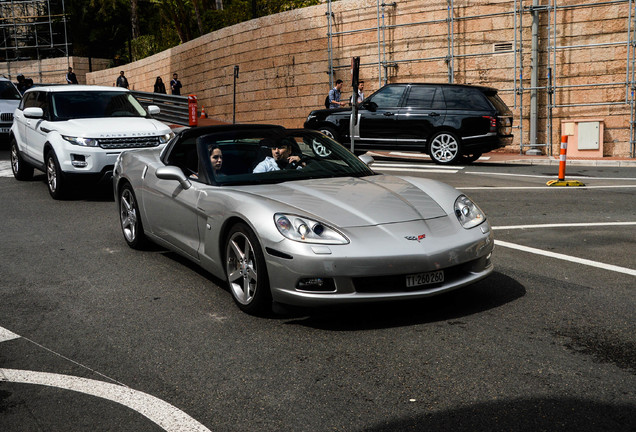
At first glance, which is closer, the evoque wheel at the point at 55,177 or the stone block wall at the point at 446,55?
the evoque wheel at the point at 55,177

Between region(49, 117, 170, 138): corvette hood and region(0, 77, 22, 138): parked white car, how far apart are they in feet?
33.6

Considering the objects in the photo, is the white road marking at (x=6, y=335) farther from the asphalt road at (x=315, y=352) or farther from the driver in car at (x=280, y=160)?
the driver in car at (x=280, y=160)

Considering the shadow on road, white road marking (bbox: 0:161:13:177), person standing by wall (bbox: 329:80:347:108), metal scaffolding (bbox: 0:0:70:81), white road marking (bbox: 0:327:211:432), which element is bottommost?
the shadow on road

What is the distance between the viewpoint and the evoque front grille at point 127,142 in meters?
11.3

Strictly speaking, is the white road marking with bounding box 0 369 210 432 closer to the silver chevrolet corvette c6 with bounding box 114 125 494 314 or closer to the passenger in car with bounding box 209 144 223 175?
the silver chevrolet corvette c6 with bounding box 114 125 494 314

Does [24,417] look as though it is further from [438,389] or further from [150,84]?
[150,84]

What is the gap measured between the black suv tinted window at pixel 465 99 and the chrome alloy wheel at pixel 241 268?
1287 centimetres

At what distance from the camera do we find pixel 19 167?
45.5 feet

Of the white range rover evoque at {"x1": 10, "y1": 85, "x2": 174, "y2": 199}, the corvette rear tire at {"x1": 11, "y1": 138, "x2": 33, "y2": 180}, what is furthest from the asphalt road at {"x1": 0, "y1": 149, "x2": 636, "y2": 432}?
the corvette rear tire at {"x1": 11, "y1": 138, "x2": 33, "y2": 180}

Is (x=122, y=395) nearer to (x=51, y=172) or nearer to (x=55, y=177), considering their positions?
(x=55, y=177)

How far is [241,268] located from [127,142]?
21.6 ft

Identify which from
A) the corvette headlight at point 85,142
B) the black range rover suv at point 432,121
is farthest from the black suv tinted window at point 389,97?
the corvette headlight at point 85,142

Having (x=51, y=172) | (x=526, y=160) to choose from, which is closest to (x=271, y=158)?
(x=51, y=172)

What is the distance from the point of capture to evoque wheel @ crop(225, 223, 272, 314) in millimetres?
5129
